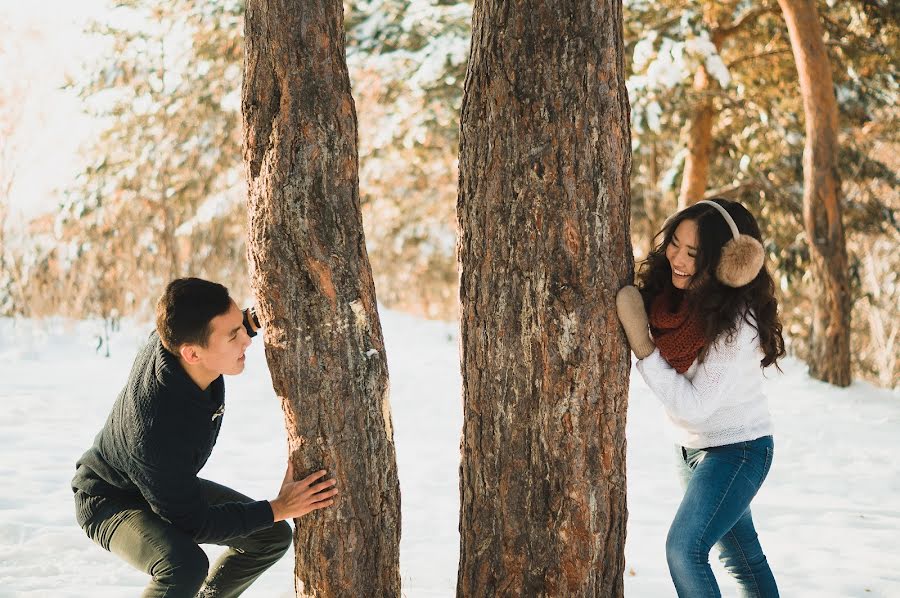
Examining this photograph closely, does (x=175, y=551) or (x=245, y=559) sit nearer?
(x=175, y=551)

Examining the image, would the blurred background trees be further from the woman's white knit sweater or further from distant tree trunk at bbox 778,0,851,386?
the woman's white knit sweater

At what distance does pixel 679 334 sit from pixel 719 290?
0.20 metres

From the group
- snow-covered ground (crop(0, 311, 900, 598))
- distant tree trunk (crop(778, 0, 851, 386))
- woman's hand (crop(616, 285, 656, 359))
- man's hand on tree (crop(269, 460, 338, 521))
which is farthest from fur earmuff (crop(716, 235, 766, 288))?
distant tree trunk (crop(778, 0, 851, 386))

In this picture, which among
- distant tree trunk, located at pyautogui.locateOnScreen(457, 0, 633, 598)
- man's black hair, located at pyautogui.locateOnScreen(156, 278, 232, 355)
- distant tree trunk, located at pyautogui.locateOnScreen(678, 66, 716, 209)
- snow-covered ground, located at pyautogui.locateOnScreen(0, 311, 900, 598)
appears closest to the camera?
distant tree trunk, located at pyautogui.locateOnScreen(457, 0, 633, 598)

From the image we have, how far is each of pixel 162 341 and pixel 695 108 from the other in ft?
29.0

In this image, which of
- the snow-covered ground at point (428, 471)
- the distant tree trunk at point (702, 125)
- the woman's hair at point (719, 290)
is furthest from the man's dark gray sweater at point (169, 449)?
the distant tree trunk at point (702, 125)

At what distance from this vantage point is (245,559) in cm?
298

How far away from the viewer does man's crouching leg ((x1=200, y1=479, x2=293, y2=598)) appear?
2.96 m

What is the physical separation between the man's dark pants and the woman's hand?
4.46 ft

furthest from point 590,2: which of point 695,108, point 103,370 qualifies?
point 695,108

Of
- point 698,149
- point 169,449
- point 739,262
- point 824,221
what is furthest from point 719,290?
point 698,149

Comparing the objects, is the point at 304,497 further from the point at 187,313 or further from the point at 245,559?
the point at 187,313

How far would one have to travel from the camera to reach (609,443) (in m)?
2.61

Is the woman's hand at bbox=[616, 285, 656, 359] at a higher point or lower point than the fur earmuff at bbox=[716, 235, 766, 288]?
lower
